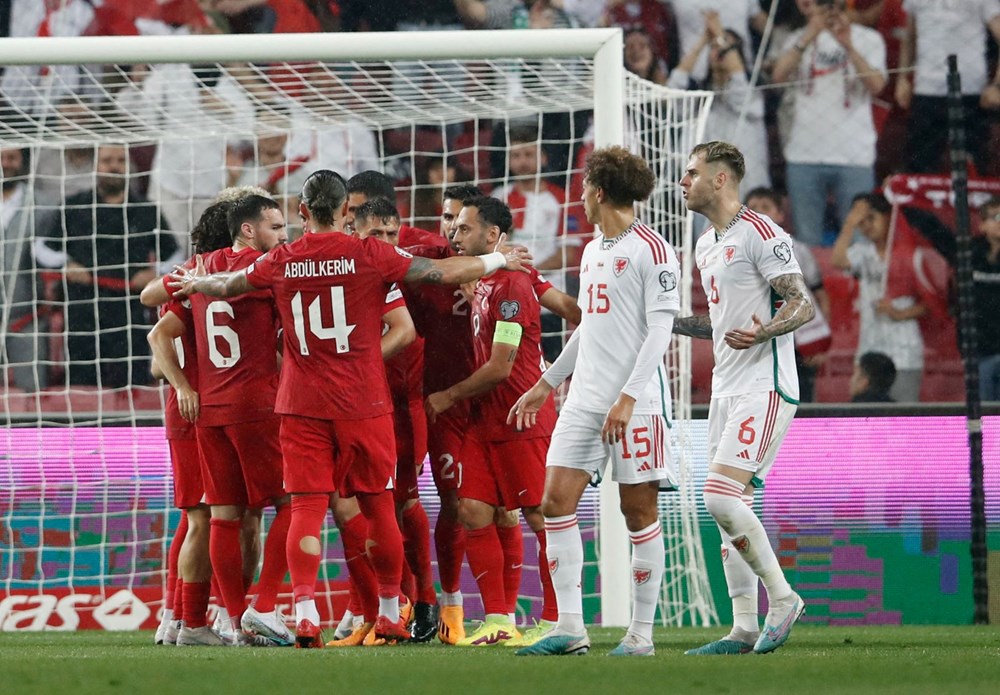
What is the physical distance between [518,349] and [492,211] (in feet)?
1.93

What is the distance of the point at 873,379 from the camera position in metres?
9.61

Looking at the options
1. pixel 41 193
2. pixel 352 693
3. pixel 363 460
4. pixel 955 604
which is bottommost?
pixel 955 604

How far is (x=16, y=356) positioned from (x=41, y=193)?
1.27 m

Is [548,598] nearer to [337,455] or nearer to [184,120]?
[337,455]

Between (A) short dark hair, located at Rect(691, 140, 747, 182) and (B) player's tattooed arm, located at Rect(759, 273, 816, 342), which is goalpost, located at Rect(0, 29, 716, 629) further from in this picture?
(B) player's tattooed arm, located at Rect(759, 273, 816, 342)

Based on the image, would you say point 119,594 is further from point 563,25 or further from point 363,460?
point 563,25

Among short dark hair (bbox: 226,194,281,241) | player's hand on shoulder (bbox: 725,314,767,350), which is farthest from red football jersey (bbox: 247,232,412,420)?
player's hand on shoulder (bbox: 725,314,767,350)

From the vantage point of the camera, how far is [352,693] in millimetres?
3523

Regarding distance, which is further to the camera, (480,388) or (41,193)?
(41,193)

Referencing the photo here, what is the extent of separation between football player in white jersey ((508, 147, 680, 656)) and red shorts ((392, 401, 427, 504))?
4.48 feet

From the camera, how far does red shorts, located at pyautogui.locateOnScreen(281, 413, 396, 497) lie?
5105 millimetres

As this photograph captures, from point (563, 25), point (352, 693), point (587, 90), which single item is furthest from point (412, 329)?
point (563, 25)

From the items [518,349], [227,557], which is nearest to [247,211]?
[518,349]

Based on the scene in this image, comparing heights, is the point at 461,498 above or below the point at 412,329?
below
